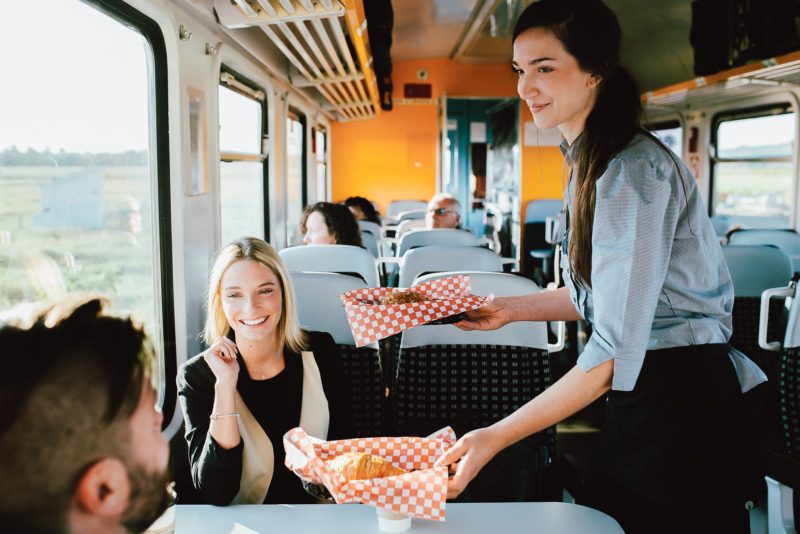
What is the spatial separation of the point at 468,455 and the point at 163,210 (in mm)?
1850

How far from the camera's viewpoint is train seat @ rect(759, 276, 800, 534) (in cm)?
194

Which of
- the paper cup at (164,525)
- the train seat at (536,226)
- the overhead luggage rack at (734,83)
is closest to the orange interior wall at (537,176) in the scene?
the train seat at (536,226)

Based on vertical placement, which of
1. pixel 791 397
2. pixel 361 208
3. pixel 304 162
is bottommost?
pixel 791 397

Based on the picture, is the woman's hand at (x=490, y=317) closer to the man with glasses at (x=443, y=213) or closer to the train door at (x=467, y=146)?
the man with glasses at (x=443, y=213)

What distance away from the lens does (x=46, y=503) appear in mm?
497

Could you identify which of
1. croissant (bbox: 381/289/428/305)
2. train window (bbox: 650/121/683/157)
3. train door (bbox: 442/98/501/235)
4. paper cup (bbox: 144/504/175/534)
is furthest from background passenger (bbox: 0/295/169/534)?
train door (bbox: 442/98/501/235)

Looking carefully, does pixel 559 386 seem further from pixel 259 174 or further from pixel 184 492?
pixel 259 174

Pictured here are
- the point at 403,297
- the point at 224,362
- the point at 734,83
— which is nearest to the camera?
the point at 403,297

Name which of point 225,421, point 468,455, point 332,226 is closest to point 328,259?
point 332,226

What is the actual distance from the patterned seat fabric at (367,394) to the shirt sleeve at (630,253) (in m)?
1.15

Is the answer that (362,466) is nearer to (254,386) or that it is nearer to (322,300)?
(254,386)

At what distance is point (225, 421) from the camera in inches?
70.9

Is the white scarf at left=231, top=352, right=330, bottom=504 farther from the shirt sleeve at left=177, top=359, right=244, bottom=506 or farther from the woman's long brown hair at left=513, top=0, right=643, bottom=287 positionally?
the woman's long brown hair at left=513, top=0, right=643, bottom=287

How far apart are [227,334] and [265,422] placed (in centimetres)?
36
